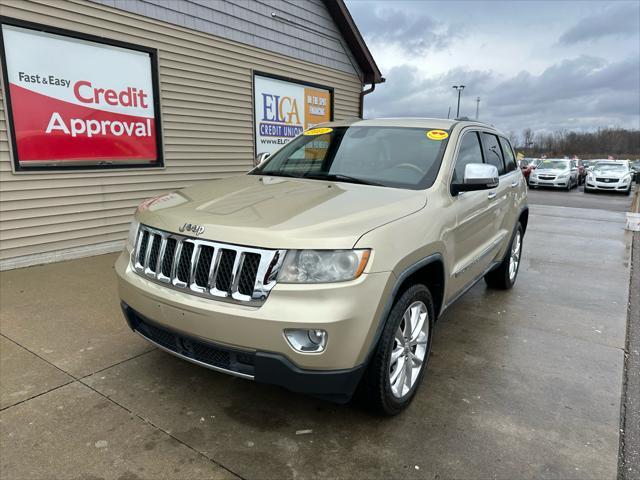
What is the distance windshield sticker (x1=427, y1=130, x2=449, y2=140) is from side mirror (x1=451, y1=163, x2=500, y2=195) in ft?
1.36

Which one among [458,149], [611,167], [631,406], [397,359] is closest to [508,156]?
[458,149]

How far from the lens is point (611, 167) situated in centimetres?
2167

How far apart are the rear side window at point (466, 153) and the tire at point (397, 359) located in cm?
99

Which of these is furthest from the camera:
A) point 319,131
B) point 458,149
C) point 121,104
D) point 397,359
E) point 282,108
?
point 282,108

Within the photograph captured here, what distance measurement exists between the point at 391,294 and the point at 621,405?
1.84 m

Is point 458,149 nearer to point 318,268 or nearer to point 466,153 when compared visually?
point 466,153

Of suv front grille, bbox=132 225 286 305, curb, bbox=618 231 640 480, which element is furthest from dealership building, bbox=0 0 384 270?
curb, bbox=618 231 640 480

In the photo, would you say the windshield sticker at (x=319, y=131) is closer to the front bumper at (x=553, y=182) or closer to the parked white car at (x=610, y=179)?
the parked white car at (x=610, y=179)

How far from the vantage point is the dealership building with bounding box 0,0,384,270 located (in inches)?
213

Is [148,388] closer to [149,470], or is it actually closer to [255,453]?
[149,470]

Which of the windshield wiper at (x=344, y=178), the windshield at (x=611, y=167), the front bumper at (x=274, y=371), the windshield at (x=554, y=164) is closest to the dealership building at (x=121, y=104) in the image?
the windshield wiper at (x=344, y=178)

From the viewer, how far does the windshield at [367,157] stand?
3.21 metres

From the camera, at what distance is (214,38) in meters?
7.47

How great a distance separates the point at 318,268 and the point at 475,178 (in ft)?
4.78
